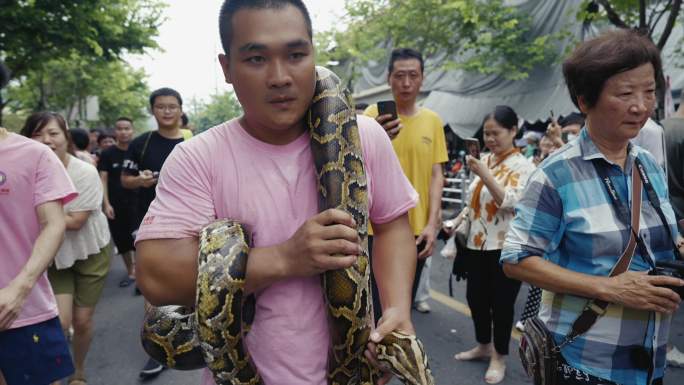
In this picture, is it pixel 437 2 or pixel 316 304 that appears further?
pixel 437 2

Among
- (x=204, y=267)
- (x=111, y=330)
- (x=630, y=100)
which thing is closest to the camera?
(x=204, y=267)

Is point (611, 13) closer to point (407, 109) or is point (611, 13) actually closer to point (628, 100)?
point (407, 109)

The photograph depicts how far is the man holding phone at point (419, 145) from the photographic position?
4387 millimetres

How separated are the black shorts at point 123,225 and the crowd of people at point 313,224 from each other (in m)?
3.63

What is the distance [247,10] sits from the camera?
1515 mm

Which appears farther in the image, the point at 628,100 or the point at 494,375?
the point at 494,375

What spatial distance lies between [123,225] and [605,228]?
7341 mm

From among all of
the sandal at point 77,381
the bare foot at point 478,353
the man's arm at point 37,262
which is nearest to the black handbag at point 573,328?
the bare foot at point 478,353

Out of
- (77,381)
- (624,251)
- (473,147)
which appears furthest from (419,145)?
(77,381)

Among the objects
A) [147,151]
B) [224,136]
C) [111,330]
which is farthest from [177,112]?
[224,136]

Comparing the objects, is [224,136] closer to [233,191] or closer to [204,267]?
[233,191]

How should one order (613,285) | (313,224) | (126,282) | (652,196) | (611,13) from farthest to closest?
(611,13) → (126,282) → (652,196) → (613,285) → (313,224)

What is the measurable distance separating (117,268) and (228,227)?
8325 millimetres

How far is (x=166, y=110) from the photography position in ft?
17.3
